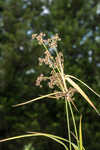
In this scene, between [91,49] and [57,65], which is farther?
[91,49]

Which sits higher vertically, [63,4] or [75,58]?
[63,4]

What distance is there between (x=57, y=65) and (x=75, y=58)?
737cm

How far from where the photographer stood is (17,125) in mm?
6621

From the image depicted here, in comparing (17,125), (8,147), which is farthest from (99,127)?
(8,147)

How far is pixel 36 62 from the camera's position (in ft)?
24.8

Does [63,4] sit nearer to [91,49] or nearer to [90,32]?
[90,32]

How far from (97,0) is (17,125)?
6.09m

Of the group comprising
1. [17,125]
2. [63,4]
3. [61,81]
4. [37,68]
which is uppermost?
[63,4]

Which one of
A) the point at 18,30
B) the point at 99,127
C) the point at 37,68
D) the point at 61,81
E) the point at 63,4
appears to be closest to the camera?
the point at 61,81

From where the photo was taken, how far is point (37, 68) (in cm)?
734

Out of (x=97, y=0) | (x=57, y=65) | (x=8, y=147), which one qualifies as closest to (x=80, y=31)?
(x=97, y=0)

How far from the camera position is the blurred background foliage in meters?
6.63

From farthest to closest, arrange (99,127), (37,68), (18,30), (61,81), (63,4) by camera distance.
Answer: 1. (63,4)
2. (18,30)
3. (37,68)
4. (99,127)
5. (61,81)

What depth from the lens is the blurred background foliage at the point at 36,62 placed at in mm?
6633
